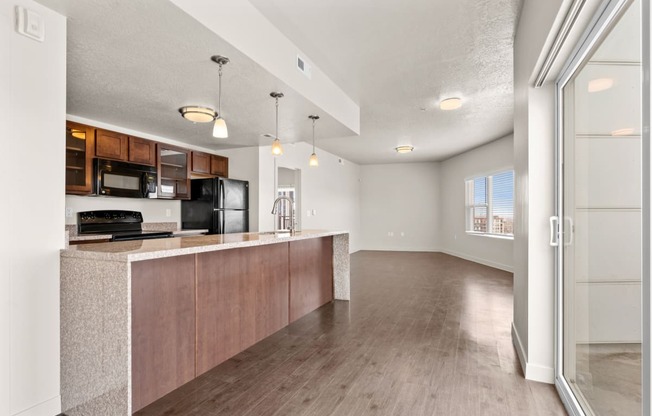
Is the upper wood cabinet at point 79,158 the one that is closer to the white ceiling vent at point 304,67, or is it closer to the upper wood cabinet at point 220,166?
the upper wood cabinet at point 220,166

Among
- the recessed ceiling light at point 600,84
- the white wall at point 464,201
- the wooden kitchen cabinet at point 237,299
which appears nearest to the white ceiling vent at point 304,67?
the wooden kitchen cabinet at point 237,299

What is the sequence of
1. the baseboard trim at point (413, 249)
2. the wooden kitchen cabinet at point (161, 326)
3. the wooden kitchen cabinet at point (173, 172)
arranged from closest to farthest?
the wooden kitchen cabinet at point (161, 326) → the wooden kitchen cabinet at point (173, 172) → the baseboard trim at point (413, 249)

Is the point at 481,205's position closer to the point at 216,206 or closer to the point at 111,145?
the point at 216,206

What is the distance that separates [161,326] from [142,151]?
3.34 m

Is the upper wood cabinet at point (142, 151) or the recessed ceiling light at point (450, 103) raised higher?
the recessed ceiling light at point (450, 103)

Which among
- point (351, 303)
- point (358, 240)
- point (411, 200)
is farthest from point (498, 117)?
point (358, 240)

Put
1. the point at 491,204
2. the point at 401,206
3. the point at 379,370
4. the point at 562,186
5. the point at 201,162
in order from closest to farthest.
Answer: the point at 562,186, the point at 379,370, the point at 201,162, the point at 491,204, the point at 401,206

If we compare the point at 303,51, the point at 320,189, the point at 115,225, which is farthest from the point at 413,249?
the point at 303,51

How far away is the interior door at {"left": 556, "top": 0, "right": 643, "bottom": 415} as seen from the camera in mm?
1350

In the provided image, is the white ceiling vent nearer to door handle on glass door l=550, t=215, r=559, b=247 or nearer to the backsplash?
door handle on glass door l=550, t=215, r=559, b=247

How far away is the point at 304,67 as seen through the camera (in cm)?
317

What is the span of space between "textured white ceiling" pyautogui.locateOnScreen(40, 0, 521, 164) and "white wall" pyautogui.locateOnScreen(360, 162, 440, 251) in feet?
15.1

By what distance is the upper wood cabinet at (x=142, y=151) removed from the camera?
14.7 feet

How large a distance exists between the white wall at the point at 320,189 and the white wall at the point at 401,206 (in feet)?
1.21
